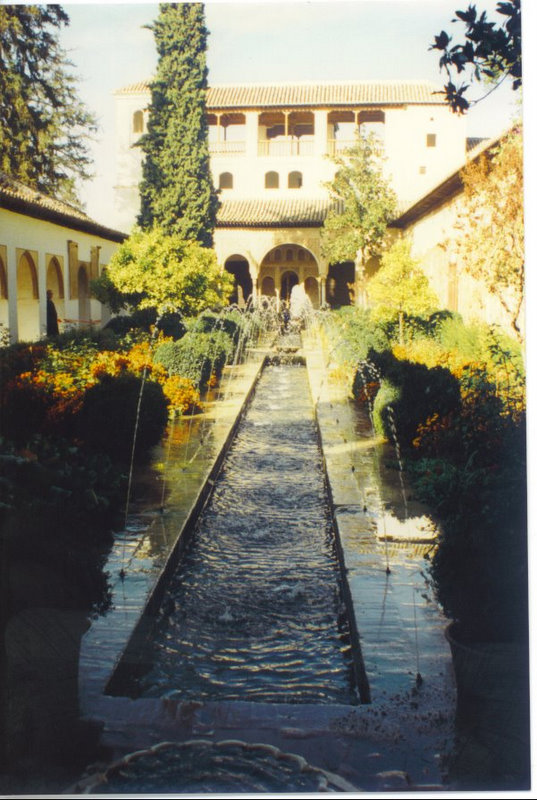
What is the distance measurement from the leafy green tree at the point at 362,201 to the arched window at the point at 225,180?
7.90 metres

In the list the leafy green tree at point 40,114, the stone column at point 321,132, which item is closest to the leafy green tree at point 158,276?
the leafy green tree at point 40,114

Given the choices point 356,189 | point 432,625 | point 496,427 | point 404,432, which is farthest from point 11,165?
point 432,625

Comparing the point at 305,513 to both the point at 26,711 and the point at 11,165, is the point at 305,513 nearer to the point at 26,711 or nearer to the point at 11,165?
the point at 26,711

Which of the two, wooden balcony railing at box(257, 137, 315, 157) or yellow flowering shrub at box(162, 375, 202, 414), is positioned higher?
wooden balcony railing at box(257, 137, 315, 157)

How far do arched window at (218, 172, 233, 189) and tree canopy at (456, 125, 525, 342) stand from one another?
22.3 metres

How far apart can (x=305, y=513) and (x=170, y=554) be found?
67.9 inches

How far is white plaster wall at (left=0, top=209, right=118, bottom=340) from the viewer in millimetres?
13156

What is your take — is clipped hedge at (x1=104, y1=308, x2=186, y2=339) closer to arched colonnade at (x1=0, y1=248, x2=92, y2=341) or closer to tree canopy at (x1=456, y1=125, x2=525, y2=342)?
arched colonnade at (x1=0, y1=248, x2=92, y2=341)

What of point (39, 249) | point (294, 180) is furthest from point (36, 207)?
point (294, 180)

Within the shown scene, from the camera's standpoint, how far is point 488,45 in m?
3.98

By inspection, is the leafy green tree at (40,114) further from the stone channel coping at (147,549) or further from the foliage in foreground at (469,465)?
the stone channel coping at (147,549)

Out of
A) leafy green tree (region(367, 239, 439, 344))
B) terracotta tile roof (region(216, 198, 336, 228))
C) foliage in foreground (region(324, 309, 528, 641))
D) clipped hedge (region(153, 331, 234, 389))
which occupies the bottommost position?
foliage in foreground (region(324, 309, 528, 641))

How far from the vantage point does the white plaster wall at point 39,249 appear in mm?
13156

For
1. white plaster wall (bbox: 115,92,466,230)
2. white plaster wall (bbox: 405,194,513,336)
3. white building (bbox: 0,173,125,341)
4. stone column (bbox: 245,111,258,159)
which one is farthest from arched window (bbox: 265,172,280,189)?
white building (bbox: 0,173,125,341)
